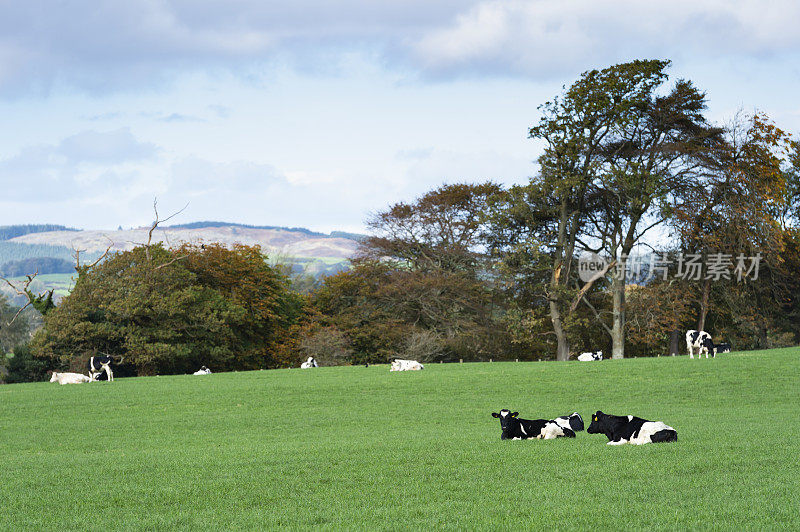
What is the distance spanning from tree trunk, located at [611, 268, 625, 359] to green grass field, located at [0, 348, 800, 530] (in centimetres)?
1901

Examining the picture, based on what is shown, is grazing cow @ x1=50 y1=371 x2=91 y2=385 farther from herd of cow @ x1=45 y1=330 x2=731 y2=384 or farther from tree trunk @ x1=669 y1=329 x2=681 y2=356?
tree trunk @ x1=669 y1=329 x2=681 y2=356

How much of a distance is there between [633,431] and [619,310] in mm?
32517

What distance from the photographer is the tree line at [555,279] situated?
39250 millimetres

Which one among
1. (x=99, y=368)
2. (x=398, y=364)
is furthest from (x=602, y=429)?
(x=99, y=368)

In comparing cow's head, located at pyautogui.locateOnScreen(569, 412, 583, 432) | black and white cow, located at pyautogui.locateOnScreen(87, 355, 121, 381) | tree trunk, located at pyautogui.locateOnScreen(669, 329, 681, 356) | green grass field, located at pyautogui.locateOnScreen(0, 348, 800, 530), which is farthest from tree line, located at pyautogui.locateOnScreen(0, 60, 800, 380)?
cow's head, located at pyautogui.locateOnScreen(569, 412, 583, 432)

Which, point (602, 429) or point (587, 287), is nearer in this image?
point (602, 429)

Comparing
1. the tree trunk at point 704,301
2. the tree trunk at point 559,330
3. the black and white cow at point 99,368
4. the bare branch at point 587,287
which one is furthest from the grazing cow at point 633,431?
the tree trunk at point 559,330

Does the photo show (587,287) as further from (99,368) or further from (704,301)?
(99,368)

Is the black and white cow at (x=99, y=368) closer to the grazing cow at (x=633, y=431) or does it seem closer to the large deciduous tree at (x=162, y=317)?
the large deciduous tree at (x=162, y=317)

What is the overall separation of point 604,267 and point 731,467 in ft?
117

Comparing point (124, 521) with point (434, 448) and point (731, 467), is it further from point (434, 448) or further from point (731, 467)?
point (731, 467)

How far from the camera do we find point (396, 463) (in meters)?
9.89

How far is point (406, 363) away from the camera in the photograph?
97.0ft

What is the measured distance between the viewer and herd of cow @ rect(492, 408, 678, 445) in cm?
1088
